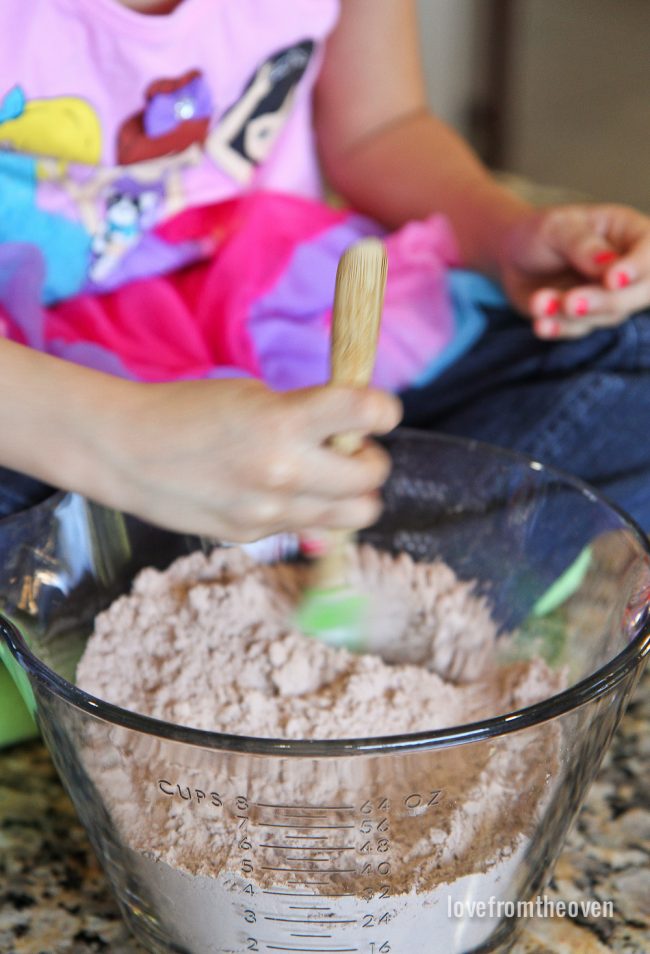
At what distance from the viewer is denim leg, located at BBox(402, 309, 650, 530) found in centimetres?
69

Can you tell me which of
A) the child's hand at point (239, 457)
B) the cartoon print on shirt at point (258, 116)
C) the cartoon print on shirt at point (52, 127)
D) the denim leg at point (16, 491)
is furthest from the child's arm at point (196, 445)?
the cartoon print on shirt at point (258, 116)

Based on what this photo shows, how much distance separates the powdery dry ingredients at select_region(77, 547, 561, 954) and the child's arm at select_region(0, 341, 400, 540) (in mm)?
89

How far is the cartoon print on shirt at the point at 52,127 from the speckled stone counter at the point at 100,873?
346 millimetres

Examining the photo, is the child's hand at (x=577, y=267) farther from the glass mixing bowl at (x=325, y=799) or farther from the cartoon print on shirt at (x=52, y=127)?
the cartoon print on shirt at (x=52, y=127)

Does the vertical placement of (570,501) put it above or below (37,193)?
below

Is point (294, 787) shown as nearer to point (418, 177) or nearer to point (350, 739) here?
point (350, 739)

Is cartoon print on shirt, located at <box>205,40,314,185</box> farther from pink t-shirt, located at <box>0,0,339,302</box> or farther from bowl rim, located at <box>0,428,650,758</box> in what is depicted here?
bowl rim, located at <box>0,428,650,758</box>

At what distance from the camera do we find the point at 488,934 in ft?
1.54

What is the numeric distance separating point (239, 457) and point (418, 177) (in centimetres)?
50

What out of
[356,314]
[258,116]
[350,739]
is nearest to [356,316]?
[356,314]

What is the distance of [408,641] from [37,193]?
342 millimetres

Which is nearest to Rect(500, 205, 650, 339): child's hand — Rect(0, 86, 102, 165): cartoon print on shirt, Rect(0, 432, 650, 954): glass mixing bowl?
Rect(0, 432, 650, 954): glass mixing bowl

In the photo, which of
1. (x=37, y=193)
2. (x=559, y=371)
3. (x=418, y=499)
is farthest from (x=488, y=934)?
(x=37, y=193)

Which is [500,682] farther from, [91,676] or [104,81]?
[104,81]
